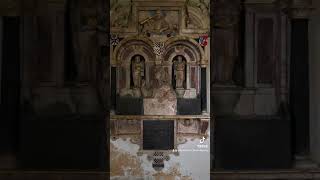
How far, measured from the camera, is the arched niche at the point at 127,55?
662 cm


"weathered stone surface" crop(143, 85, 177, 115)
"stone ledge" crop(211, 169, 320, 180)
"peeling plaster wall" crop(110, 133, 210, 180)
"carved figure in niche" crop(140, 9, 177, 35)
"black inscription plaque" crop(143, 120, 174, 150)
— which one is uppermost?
"carved figure in niche" crop(140, 9, 177, 35)

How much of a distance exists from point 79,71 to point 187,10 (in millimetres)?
3126

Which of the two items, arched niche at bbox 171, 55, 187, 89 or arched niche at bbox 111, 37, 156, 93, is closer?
arched niche at bbox 111, 37, 156, 93

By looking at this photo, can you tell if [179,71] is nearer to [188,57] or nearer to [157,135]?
[188,57]

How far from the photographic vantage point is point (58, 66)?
9.02 metres

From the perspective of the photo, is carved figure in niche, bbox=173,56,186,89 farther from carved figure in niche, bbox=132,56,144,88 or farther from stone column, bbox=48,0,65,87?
stone column, bbox=48,0,65,87

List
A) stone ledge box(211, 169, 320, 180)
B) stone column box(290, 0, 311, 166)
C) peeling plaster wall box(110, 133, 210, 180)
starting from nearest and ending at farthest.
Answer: peeling plaster wall box(110, 133, 210, 180)
stone ledge box(211, 169, 320, 180)
stone column box(290, 0, 311, 166)

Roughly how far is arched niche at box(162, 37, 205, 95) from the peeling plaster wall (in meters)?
0.73

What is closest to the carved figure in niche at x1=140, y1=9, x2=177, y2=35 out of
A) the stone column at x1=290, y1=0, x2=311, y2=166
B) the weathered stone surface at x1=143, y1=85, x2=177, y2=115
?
the weathered stone surface at x1=143, y1=85, x2=177, y2=115

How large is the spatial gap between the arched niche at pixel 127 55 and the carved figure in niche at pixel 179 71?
0.30m

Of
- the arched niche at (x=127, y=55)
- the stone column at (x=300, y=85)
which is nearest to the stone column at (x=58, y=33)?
the arched niche at (x=127, y=55)

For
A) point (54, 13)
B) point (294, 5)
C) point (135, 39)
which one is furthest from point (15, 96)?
point (294, 5)

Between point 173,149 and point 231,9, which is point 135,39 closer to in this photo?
point 173,149

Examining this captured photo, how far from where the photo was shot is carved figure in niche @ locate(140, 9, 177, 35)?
6.60 meters
